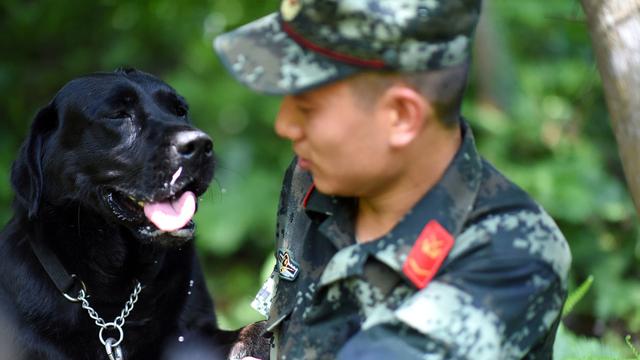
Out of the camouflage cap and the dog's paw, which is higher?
Result: the camouflage cap

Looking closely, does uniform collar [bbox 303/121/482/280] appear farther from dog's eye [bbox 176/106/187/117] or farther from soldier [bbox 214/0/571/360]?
dog's eye [bbox 176/106/187/117]

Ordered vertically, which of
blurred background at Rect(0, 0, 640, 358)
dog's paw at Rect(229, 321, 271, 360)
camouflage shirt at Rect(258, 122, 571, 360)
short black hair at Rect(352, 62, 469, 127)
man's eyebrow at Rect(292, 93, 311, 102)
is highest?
short black hair at Rect(352, 62, 469, 127)

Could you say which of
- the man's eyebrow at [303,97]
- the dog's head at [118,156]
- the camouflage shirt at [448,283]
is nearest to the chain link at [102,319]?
the dog's head at [118,156]

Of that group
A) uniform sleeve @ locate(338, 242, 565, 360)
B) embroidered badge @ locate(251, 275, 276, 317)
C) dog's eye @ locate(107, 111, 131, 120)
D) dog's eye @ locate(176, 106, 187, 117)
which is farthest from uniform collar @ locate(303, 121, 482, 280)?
dog's eye @ locate(176, 106, 187, 117)

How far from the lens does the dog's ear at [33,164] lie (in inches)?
145

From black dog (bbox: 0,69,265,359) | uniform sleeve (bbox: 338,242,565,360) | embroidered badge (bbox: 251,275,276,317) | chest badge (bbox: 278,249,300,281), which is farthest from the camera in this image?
black dog (bbox: 0,69,265,359)

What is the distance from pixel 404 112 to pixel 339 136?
6.0 inches

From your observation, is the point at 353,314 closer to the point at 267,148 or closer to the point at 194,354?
the point at 194,354

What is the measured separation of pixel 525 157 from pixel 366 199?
4.64 m

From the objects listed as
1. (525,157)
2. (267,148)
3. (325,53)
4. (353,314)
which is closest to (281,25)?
(325,53)

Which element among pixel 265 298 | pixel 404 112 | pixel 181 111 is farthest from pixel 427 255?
pixel 181 111

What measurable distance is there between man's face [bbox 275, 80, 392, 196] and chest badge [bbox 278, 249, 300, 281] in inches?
13.8

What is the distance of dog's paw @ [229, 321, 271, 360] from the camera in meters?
3.51

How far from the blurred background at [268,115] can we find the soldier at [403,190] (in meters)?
3.79
